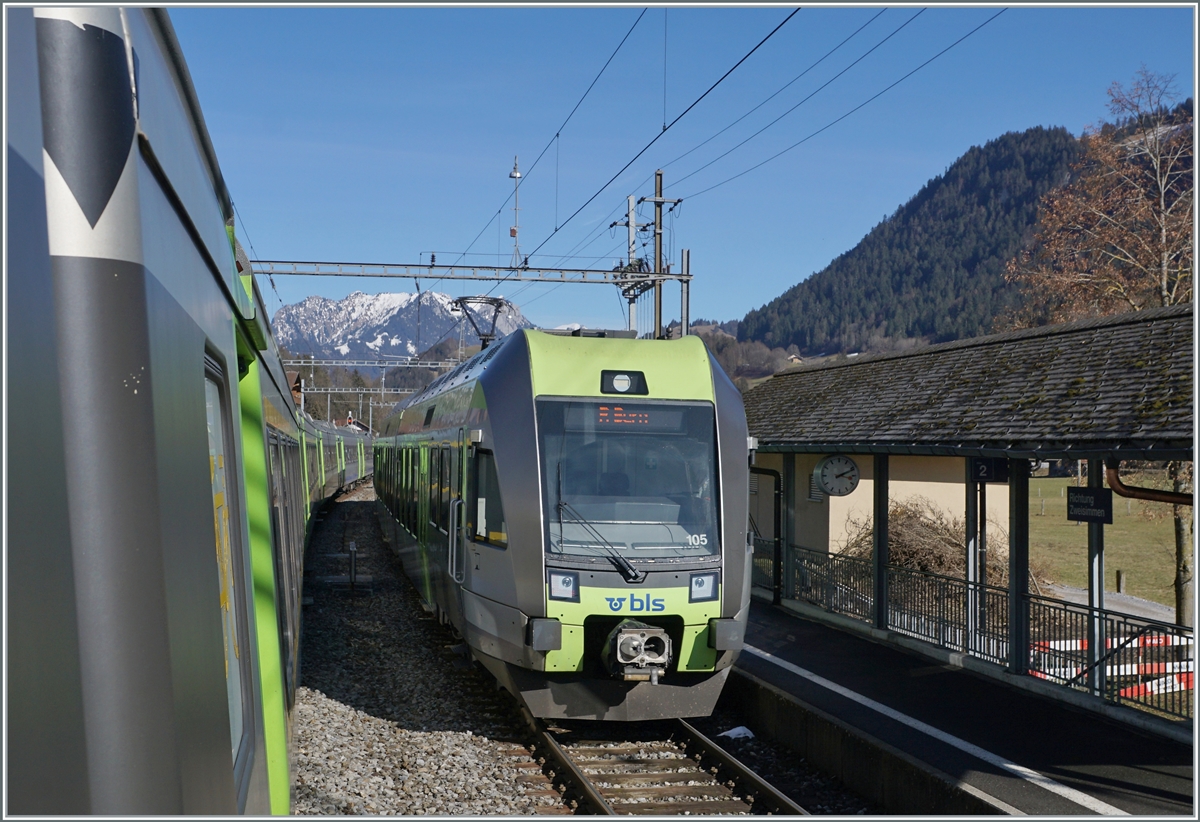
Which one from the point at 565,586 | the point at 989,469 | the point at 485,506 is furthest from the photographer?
the point at 989,469

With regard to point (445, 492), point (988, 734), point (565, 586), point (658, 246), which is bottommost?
point (988, 734)

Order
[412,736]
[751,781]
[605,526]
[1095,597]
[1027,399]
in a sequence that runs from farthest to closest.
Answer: [1027,399], [1095,597], [412,736], [605,526], [751,781]

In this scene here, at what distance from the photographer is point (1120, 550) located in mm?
36062

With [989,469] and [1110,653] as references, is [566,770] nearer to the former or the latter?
[1110,653]

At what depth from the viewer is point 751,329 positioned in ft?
585

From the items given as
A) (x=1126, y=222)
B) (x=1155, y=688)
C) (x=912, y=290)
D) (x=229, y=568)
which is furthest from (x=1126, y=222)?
(x=912, y=290)

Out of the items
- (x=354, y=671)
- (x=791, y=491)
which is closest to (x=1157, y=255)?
(x=791, y=491)

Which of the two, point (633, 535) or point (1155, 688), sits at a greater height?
point (633, 535)

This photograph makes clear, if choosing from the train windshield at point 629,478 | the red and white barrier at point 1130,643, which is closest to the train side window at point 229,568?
the train windshield at point 629,478

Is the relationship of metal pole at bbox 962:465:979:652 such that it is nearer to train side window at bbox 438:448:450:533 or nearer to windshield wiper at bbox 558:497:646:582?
windshield wiper at bbox 558:497:646:582

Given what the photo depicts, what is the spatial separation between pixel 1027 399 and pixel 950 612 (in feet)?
9.09

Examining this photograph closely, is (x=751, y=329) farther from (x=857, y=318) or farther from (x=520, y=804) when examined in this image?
(x=520, y=804)

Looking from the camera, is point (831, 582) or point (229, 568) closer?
point (229, 568)

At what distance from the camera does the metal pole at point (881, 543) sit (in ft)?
45.6
